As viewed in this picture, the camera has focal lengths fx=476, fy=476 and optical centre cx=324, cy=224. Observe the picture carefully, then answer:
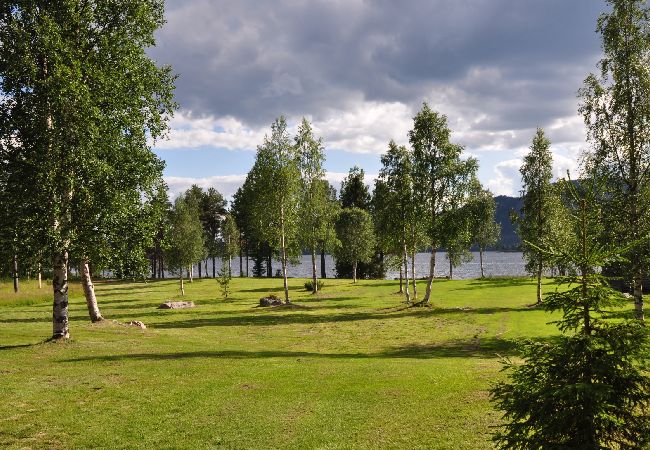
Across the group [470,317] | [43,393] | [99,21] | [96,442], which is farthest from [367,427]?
[470,317]

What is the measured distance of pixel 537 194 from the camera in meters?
53.4

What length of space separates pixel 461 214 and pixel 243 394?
125 ft

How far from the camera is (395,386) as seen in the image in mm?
19062

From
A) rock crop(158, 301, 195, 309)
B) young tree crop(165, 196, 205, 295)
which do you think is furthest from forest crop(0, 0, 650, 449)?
young tree crop(165, 196, 205, 295)

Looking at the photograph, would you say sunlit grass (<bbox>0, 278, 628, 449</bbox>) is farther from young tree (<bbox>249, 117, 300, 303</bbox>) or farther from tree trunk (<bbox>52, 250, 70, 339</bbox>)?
young tree (<bbox>249, 117, 300, 303</bbox>)

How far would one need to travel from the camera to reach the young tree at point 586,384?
26.5ft

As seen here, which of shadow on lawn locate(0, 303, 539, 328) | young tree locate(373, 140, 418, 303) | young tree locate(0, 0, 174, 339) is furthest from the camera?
young tree locate(373, 140, 418, 303)

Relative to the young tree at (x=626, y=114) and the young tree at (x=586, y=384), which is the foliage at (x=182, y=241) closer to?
the young tree at (x=626, y=114)

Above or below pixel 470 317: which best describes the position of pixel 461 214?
above

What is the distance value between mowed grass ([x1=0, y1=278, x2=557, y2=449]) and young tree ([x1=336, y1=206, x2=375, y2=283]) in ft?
150

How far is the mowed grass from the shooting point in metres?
14.0

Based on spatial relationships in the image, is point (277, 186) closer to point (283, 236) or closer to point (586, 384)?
point (283, 236)

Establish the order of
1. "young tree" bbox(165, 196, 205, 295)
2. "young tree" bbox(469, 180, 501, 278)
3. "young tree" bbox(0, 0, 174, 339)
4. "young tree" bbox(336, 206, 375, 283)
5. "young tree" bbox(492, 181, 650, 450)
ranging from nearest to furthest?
1. "young tree" bbox(492, 181, 650, 450)
2. "young tree" bbox(0, 0, 174, 339)
3. "young tree" bbox(165, 196, 205, 295)
4. "young tree" bbox(336, 206, 375, 283)
5. "young tree" bbox(469, 180, 501, 278)

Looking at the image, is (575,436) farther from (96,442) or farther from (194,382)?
(194,382)
